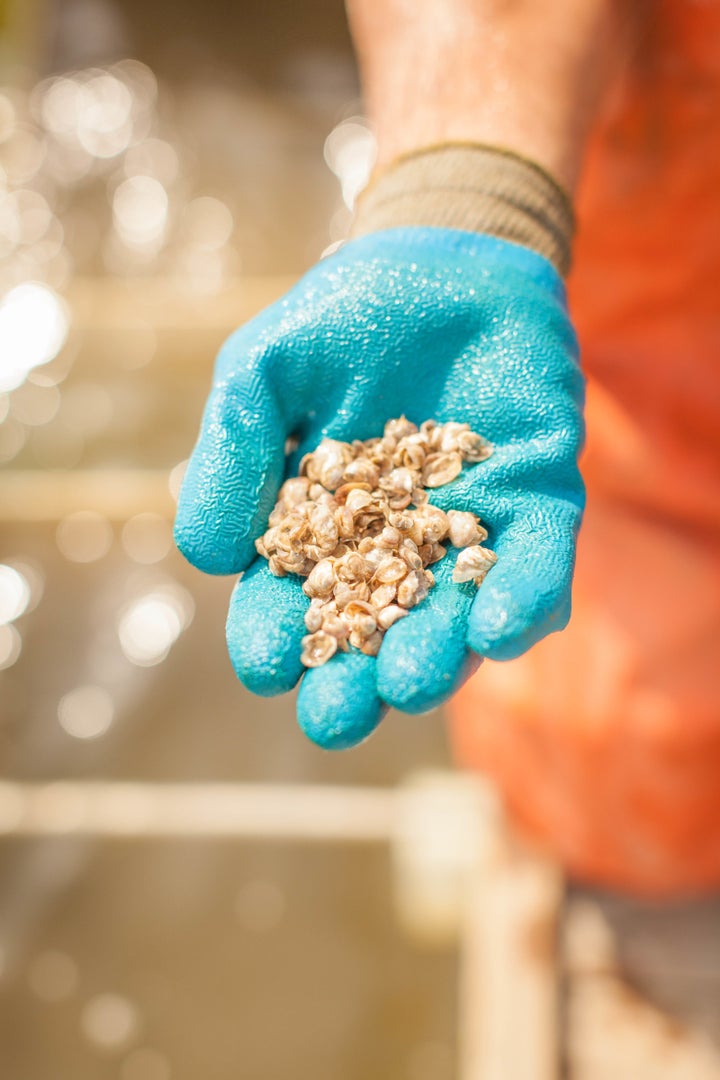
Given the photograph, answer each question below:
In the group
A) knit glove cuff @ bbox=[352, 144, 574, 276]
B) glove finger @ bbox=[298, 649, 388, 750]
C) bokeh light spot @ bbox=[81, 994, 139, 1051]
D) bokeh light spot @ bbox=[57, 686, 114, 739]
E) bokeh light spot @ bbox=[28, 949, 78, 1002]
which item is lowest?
bokeh light spot @ bbox=[81, 994, 139, 1051]

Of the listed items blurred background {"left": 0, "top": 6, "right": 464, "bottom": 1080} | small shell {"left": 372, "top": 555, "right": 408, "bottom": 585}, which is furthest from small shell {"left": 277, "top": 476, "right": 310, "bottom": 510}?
blurred background {"left": 0, "top": 6, "right": 464, "bottom": 1080}

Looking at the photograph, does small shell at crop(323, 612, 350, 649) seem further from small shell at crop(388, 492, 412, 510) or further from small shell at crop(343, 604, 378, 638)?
small shell at crop(388, 492, 412, 510)

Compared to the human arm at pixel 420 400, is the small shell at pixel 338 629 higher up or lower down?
lower down

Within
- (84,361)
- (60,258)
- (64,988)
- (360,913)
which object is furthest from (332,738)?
(60,258)

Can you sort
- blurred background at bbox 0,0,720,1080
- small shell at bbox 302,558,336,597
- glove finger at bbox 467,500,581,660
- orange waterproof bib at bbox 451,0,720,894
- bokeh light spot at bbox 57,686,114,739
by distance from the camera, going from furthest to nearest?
bokeh light spot at bbox 57,686,114,739
blurred background at bbox 0,0,720,1080
orange waterproof bib at bbox 451,0,720,894
small shell at bbox 302,558,336,597
glove finger at bbox 467,500,581,660

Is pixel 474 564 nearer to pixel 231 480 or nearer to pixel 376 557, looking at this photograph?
pixel 376 557

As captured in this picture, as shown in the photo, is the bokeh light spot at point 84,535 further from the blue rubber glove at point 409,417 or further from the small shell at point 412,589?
the small shell at point 412,589

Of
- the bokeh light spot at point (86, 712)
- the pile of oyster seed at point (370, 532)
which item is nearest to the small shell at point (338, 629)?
the pile of oyster seed at point (370, 532)

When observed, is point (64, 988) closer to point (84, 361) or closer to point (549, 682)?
point (549, 682)
